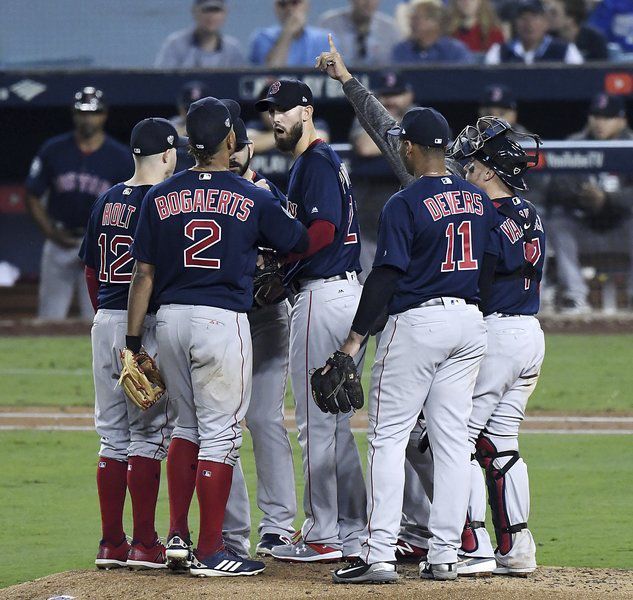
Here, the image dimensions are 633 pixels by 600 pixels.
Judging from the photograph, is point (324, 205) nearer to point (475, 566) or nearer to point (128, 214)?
point (128, 214)

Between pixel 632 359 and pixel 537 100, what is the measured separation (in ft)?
12.5

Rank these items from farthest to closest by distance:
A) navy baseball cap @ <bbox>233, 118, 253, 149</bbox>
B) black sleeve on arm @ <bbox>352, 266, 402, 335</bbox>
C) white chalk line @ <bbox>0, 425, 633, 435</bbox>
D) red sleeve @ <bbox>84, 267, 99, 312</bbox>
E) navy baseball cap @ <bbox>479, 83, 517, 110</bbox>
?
navy baseball cap @ <bbox>479, 83, 517, 110</bbox> < white chalk line @ <bbox>0, 425, 633, 435</bbox> < red sleeve @ <bbox>84, 267, 99, 312</bbox> < navy baseball cap @ <bbox>233, 118, 253, 149</bbox> < black sleeve on arm @ <bbox>352, 266, 402, 335</bbox>

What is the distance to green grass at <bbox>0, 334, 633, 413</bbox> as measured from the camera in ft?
32.6

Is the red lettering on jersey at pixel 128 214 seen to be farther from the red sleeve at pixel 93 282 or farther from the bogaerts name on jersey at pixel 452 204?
the bogaerts name on jersey at pixel 452 204

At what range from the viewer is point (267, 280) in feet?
17.1

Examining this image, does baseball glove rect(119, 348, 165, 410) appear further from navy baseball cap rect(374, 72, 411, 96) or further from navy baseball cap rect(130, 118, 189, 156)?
navy baseball cap rect(374, 72, 411, 96)

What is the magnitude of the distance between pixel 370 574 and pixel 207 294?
1167 millimetres

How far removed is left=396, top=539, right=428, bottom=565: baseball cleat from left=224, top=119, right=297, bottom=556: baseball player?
1.54ft

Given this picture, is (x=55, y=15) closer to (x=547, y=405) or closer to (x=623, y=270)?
(x=623, y=270)

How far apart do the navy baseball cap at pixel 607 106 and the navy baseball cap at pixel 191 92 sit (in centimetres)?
406

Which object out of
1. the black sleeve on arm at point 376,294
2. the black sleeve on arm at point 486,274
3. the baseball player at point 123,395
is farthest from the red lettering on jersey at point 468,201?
the baseball player at point 123,395

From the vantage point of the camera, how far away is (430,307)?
4.79 meters

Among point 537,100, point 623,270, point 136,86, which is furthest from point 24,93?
point 623,270

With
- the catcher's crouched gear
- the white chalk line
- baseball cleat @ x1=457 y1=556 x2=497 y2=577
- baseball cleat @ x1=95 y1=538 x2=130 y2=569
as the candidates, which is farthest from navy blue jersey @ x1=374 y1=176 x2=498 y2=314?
the white chalk line
